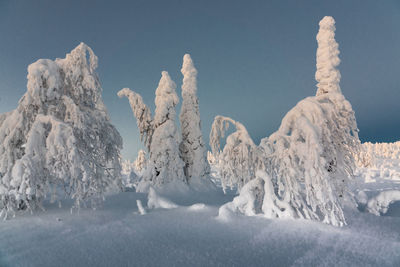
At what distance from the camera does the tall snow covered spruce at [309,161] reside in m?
6.06

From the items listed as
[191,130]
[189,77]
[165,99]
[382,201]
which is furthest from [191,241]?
[189,77]

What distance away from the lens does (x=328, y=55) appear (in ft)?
32.3

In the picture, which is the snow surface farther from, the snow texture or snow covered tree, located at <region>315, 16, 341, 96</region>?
snow covered tree, located at <region>315, 16, 341, 96</region>

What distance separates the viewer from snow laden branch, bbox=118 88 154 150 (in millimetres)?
17922

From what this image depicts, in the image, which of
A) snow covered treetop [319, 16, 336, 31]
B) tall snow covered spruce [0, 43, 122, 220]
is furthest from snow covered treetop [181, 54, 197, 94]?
tall snow covered spruce [0, 43, 122, 220]

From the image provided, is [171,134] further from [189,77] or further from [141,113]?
[189,77]

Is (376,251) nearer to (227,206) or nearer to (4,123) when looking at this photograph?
(227,206)

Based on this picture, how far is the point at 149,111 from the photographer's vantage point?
1830 centimetres

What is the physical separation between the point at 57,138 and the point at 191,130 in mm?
13408

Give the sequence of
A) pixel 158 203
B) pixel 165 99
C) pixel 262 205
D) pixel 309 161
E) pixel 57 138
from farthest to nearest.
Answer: pixel 165 99, pixel 158 203, pixel 262 205, pixel 309 161, pixel 57 138

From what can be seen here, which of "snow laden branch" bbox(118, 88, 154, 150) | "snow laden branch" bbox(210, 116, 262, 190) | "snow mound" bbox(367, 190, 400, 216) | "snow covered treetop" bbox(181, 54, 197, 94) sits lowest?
"snow mound" bbox(367, 190, 400, 216)

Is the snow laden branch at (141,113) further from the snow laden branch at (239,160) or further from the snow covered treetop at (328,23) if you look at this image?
the snow covered treetop at (328,23)

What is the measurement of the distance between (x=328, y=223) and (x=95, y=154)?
708 centimetres

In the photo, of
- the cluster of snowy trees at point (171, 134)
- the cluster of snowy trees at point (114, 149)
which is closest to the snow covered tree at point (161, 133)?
the cluster of snowy trees at point (171, 134)
